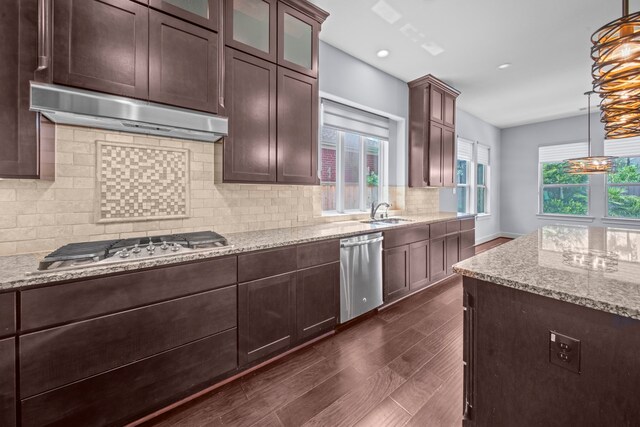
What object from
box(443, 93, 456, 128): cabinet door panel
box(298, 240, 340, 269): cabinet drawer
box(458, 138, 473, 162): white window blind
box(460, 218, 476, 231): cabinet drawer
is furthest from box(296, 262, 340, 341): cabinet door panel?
box(458, 138, 473, 162): white window blind

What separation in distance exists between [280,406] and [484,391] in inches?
46.3

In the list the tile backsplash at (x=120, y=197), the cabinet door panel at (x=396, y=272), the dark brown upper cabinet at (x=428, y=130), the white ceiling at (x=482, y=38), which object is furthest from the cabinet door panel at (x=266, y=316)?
the dark brown upper cabinet at (x=428, y=130)

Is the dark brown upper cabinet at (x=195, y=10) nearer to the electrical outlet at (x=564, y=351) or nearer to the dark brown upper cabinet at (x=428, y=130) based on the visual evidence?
the electrical outlet at (x=564, y=351)

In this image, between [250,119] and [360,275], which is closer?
[250,119]

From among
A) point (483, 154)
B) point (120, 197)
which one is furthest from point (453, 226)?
point (120, 197)

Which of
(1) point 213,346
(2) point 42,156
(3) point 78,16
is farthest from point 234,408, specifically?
(3) point 78,16

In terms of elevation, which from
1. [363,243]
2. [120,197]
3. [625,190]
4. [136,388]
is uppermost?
[625,190]

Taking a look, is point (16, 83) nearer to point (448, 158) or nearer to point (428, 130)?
point (428, 130)

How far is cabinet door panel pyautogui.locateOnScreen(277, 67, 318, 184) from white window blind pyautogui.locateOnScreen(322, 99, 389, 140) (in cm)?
68

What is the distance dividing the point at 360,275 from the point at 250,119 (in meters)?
1.76

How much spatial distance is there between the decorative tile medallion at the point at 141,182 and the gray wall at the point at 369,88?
1.88 meters

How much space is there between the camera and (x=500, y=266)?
4.30ft

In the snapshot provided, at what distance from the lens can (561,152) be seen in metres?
6.38

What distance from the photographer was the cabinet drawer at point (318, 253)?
86.8 inches
